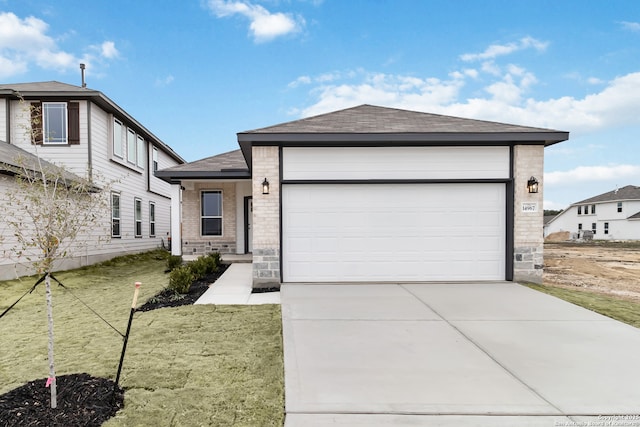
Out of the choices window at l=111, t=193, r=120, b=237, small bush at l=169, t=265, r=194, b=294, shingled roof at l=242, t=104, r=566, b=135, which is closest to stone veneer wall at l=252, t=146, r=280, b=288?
shingled roof at l=242, t=104, r=566, b=135

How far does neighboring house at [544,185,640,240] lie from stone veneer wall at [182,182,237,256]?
135 ft

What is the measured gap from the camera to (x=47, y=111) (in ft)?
40.7

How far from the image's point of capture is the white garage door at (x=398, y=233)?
791 centimetres

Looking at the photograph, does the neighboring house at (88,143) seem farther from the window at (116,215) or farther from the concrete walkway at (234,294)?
the concrete walkway at (234,294)

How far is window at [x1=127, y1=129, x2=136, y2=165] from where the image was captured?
15523mm

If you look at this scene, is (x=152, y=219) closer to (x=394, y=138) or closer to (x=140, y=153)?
(x=140, y=153)

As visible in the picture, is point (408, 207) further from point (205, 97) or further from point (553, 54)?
point (205, 97)

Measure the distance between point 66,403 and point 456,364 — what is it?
11.8ft

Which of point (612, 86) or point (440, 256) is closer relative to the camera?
point (440, 256)

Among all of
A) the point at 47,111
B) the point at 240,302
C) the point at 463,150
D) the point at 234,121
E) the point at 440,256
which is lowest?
the point at 240,302

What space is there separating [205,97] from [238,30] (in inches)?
250

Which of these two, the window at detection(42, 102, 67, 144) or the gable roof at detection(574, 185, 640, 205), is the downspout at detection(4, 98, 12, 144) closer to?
the window at detection(42, 102, 67, 144)

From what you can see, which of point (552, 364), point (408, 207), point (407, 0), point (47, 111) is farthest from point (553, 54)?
point (47, 111)

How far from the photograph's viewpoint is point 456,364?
3.67 metres
